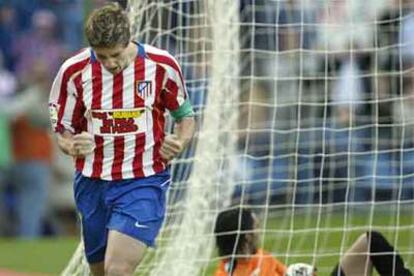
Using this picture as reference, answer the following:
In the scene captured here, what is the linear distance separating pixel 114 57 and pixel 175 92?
0.49 metres

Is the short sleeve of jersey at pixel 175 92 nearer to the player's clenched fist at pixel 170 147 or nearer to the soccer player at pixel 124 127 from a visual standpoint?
the soccer player at pixel 124 127

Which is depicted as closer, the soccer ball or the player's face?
the player's face

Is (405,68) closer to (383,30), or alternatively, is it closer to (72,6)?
(383,30)

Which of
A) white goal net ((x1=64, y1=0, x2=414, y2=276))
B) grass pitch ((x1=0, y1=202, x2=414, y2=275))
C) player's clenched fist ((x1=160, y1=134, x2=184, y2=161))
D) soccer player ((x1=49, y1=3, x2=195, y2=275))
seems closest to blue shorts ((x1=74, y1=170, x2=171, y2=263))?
soccer player ((x1=49, y1=3, x2=195, y2=275))

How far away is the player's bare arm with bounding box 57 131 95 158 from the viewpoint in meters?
8.41

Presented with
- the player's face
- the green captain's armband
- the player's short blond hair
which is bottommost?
the green captain's armband

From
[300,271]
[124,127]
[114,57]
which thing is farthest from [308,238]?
[114,57]

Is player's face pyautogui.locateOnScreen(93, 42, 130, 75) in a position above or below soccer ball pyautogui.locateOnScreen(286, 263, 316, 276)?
above

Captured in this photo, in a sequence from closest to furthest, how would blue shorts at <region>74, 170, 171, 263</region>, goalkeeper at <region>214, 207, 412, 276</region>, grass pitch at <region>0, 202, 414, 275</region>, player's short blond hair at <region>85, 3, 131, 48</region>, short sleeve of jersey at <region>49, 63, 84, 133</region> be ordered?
1. player's short blond hair at <region>85, 3, 131, 48</region>
2. blue shorts at <region>74, 170, 171, 263</region>
3. short sleeve of jersey at <region>49, 63, 84, 133</region>
4. goalkeeper at <region>214, 207, 412, 276</region>
5. grass pitch at <region>0, 202, 414, 275</region>

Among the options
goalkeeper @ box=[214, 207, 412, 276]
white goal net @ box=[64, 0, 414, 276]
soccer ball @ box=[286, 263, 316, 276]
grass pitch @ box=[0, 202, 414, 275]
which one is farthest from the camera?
grass pitch @ box=[0, 202, 414, 275]

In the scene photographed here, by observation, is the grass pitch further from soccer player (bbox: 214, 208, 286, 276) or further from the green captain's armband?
the green captain's armband

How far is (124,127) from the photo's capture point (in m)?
8.45

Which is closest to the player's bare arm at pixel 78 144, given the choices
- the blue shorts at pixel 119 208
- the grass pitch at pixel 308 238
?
the blue shorts at pixel 119 208

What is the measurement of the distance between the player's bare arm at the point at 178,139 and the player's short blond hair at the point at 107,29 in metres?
0.61
